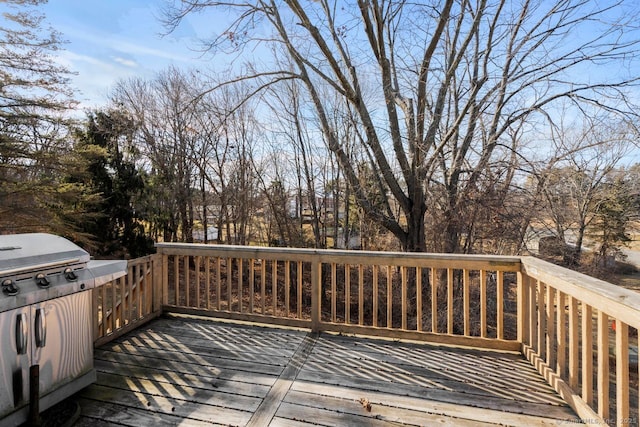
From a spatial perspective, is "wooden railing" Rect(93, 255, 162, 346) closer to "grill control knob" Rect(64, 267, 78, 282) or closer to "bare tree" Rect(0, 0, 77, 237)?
"grill control knob" Rect(64, 267, 78, 282)

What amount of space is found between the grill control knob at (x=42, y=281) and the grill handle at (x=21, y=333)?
171mm

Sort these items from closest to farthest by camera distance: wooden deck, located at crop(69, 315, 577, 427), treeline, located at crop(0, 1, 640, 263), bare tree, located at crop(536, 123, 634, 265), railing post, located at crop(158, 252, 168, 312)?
wooden deck, located at crop(69, 315, 577, 427)
railing post, located at crop(158, 252, 168, 312)
treeline, located at crop(0, 1, 640, 263)
bare tree, located at crop(536, 123, 634, 265)

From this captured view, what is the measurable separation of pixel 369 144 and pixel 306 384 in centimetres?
517

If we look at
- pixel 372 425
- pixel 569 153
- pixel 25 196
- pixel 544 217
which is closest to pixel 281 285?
pixel 25 196

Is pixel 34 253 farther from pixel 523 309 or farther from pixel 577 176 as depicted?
pixel 577 176

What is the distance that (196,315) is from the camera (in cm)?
366

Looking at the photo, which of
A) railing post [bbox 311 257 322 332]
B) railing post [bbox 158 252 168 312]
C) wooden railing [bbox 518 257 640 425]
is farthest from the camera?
railing post [bbox 158 252 168 312]

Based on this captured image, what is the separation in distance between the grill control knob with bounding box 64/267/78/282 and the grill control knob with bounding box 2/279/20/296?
1.00 ft

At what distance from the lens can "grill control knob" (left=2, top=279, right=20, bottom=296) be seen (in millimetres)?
1610

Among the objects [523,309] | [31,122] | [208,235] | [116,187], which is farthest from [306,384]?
[116,187]

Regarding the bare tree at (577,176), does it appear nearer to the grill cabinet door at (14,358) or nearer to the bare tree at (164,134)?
the grill cabinet door at (14,358)

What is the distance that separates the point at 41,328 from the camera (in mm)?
1812

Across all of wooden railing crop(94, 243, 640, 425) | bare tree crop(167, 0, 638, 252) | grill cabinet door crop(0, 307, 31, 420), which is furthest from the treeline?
grill cabinet door crop(0, 307, 31, 420)

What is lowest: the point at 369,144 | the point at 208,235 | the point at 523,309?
the point at 523,309
